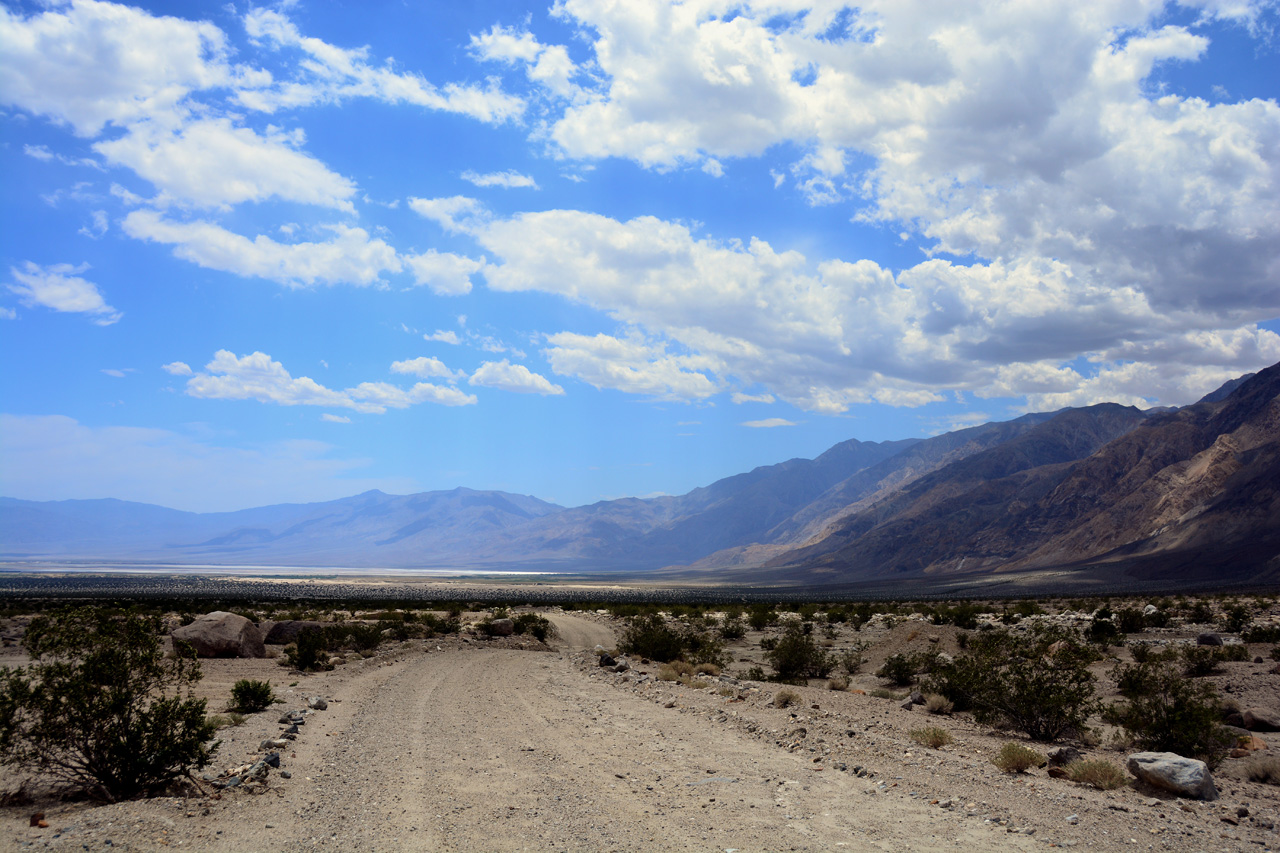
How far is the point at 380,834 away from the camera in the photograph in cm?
726

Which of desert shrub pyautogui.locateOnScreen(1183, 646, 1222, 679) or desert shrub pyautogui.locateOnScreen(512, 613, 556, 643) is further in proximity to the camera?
desert shrub pyautogui.locateOnScreen(512, 613, 556, 643)

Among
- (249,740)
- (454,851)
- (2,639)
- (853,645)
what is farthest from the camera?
(853,645)

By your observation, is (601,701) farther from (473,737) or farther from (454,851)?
(454,851)

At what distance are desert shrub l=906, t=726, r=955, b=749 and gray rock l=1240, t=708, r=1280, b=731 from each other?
6210 millimetres

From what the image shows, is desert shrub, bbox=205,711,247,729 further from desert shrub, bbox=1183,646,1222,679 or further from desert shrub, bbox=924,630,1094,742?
desert shrub, bbox=1183,646,1222,679

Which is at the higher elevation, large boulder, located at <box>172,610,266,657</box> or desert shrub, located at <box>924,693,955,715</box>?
large boulder, located at <box>172,610,266,657</box>

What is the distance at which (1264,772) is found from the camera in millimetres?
→ 9320

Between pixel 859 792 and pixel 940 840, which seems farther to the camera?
pixel 859 792

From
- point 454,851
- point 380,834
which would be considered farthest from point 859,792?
point 380,834

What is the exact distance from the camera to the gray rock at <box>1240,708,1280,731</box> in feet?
41.0

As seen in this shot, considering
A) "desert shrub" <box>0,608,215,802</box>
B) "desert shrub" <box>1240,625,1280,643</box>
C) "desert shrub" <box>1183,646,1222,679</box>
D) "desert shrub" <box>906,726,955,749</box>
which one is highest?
"desert shrub" <box>0,608,215,802</box>

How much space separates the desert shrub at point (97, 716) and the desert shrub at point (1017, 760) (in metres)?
10.1

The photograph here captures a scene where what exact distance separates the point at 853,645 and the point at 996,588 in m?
79.8

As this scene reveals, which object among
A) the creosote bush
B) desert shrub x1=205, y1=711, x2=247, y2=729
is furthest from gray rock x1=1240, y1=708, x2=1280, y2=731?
desert shrub x1=205, y1=711, x2=247, y2=729
